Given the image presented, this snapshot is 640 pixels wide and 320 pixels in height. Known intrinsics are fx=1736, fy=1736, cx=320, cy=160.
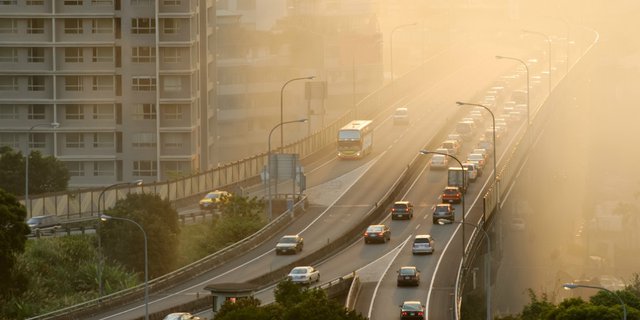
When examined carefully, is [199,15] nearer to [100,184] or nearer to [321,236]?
[100,184]

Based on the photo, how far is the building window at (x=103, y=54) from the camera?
148 meters

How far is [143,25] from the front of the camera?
485ft

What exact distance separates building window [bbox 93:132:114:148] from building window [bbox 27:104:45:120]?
4855 mm

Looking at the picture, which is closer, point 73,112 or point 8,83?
point 73,112

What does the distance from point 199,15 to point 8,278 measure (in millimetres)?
65794

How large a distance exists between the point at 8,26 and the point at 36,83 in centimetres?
543

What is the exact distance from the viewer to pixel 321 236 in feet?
373

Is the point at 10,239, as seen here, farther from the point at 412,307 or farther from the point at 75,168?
the point at 75,168

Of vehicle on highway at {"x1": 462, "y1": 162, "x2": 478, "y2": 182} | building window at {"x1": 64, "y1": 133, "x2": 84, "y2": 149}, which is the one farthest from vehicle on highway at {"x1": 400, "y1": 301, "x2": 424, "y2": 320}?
building window at {"x1": 64, "y1": 133, "x2": 84, "y2": 149}

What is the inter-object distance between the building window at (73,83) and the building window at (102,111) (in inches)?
81.0

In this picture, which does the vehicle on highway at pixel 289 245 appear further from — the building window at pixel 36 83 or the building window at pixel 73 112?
the building window at pixel 36 83

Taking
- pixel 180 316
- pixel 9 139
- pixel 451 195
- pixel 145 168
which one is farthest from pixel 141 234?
pixel 9 139

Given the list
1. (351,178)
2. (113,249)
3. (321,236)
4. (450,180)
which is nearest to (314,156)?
(351,178)

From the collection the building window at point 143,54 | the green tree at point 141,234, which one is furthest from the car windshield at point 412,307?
the building window at point 143,54
